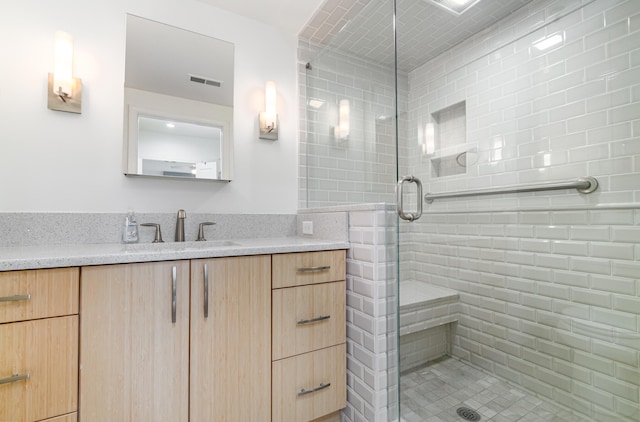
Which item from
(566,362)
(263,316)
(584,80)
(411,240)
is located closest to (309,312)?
(263,316)

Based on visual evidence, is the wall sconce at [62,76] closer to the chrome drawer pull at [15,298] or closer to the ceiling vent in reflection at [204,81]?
the ceiling vent in reflection at [204,81]

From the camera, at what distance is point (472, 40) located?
1729 mm

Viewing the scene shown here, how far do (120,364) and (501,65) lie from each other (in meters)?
2.36

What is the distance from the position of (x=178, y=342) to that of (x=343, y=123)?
1587mm

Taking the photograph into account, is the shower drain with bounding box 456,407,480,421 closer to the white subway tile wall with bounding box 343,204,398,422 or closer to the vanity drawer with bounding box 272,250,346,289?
the white subway tile wall with bounding box 343,204,398,422

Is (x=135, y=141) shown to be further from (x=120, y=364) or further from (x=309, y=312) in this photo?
(x=309, y=312)

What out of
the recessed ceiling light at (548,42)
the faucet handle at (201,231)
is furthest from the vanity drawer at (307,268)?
the recessed ceiling light at (548,42)

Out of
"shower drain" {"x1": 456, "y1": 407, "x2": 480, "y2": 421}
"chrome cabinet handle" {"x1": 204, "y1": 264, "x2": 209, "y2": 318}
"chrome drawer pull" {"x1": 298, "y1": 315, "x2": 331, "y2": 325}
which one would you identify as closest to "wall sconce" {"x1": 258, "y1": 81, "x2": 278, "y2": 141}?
"chrome cabinet handle" {"x1": 204, "y1": 264, "x2": 209, "y2": 318}

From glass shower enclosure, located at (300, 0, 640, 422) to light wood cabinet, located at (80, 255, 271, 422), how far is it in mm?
531

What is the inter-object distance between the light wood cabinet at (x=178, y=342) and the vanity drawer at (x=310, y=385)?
56 millimetres

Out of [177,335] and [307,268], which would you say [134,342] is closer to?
[177,335]

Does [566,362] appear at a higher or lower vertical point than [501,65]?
lower

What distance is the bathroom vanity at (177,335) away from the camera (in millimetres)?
851

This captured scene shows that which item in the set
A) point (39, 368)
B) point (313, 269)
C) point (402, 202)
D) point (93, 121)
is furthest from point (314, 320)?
point (93, 121)
